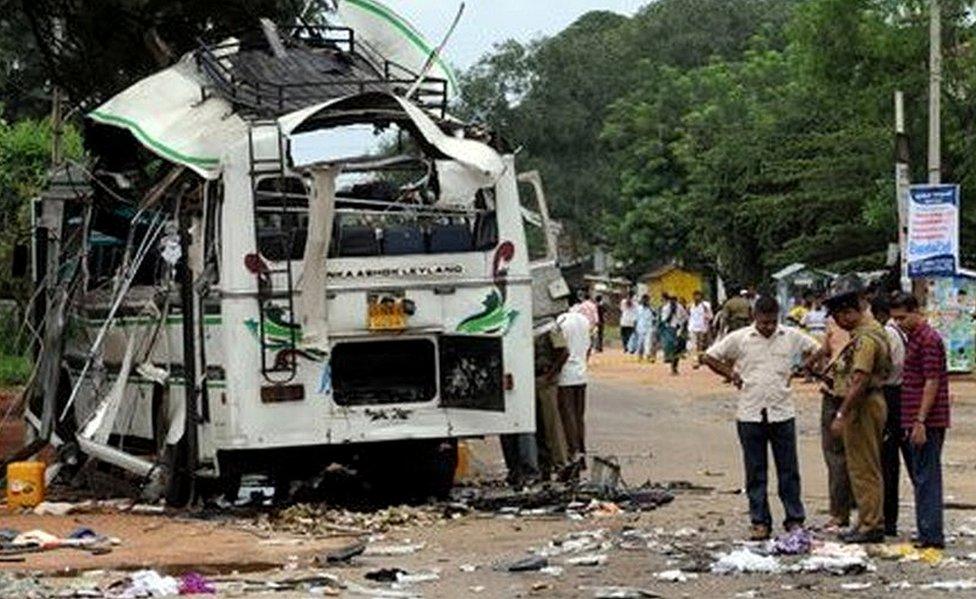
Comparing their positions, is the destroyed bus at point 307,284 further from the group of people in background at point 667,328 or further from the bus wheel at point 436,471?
the group of people in background at point 667,328

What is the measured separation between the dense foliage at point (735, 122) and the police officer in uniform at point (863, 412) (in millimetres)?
5472

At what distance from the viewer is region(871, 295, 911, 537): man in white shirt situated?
514 inches

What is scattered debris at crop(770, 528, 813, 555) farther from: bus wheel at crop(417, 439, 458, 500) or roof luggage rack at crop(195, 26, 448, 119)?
roof luggage rack at crop(195, 26, 448, 119)

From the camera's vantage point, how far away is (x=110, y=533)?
14477 mm

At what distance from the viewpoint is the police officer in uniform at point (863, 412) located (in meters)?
12.8

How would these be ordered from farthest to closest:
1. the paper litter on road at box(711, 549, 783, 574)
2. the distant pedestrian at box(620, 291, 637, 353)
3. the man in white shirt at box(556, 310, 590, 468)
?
the distant pedestrian at box(620, 291, 637, 353)
the man in white shirt at box(556, 310, 590, 468)
the paper litter on road at box(711, 549, 783, 574)

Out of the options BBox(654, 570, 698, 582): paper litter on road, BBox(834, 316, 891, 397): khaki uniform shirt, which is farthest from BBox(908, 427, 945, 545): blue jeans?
BBox(654, 570, 698, 582): paper litter on road

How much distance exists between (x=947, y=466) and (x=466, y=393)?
19.9 ft

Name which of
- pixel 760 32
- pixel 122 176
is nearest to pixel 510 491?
pixel 122 176

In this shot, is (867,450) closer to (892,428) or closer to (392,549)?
(892,428)

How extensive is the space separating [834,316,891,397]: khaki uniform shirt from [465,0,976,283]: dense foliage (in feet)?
18.0

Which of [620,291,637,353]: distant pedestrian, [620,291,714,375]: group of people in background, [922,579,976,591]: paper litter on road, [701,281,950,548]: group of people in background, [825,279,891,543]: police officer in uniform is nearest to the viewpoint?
[922,579,976,591]: paper litter on road

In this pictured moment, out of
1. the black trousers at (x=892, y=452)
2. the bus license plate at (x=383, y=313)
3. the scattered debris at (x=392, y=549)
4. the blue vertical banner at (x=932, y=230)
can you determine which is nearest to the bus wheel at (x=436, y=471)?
the bus license plate at (x=383, y=313)

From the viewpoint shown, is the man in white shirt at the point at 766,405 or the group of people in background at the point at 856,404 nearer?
the group of people in background at the point at 856,404
